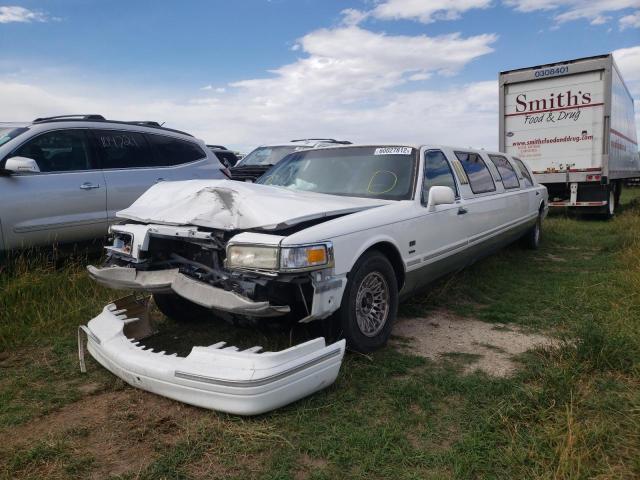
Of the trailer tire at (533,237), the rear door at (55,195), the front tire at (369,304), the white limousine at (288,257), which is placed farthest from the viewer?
the trailer tire at (533,237)

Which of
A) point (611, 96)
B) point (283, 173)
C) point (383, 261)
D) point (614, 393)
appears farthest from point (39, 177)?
point (611, 96)

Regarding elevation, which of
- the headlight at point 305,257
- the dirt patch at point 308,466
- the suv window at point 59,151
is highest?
the suv window at point 59,151

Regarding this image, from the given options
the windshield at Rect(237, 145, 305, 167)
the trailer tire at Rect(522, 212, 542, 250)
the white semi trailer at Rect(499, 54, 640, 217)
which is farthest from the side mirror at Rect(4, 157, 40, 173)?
the white semi trailer at Rect(499, 54, 640, 217)

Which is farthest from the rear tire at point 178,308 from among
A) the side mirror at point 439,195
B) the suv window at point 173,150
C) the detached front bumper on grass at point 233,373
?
the suv window at point 173,150

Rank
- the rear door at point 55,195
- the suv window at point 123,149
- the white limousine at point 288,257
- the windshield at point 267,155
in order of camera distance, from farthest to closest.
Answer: the windshield at point 267,155
the suv window at point 123,149
the rear door at point 55,195
the white limousine at point 288,257

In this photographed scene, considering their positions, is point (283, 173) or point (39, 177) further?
point (39, 177)

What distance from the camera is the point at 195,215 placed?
10.4ft

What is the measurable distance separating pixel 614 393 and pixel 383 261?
1546mm

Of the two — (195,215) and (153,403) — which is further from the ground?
(195,215)

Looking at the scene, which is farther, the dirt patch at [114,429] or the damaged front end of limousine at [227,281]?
the damaged front end of limousine at [227,281]

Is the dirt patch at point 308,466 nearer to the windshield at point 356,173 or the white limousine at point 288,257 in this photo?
the white limousine at point 288,257

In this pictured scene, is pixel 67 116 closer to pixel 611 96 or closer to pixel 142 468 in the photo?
pixel 142 468

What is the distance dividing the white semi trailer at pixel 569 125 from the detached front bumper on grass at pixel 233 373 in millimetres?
10243

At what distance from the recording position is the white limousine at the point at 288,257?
271 cm
